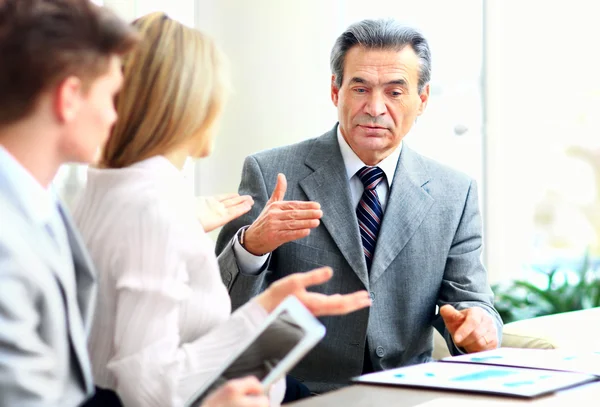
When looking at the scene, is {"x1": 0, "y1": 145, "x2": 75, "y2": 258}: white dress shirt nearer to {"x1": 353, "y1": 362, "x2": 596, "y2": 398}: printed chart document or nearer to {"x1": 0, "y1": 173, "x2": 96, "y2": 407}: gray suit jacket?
{"x1": 0, "y1": 173, "x2": 96, "y2": 407}: gray suit jacket

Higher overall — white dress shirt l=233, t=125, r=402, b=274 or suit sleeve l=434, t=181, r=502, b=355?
white dress shirt l=233, t=125, r=402, b=274

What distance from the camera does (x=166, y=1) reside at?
3.63 m

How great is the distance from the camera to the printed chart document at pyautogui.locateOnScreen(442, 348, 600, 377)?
1521 mm

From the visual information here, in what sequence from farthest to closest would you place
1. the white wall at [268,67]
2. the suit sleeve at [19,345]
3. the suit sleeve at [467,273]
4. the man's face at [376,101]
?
the white wall at [268,67], the man's face at [376,101], the suit sleeve at [467,273], the suit sleeve at [19,345]

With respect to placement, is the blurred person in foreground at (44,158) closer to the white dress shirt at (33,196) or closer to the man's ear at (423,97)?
the white dress shirt at (33,196)

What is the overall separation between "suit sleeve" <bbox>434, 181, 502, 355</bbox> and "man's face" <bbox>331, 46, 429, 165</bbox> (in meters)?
0.29

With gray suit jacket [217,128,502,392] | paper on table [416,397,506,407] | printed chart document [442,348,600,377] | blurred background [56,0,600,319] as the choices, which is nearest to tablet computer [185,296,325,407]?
paper on table [416,397,506,407]

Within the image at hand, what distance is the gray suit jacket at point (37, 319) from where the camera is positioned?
2.96 feet

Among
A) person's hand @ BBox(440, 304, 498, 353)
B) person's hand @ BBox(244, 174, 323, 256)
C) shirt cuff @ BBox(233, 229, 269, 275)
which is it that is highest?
person's hand @ BBox(244, 174, 323, 256)

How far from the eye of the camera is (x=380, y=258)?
6.98 feet

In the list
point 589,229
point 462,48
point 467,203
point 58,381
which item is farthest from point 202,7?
point 58,381

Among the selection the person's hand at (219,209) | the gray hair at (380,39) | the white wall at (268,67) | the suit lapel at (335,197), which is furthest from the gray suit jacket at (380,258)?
the white wall at (268,67)

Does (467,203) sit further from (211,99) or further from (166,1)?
(166,1)

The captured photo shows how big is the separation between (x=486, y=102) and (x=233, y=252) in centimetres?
238
